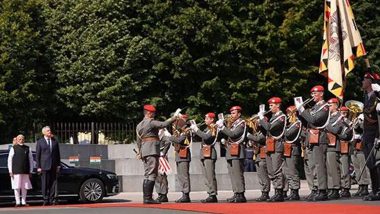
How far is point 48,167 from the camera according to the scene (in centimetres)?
2020

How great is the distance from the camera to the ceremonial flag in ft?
65.8

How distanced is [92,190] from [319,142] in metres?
7.07

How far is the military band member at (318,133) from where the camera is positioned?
Answer: 16500mm

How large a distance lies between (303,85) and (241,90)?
303 cm

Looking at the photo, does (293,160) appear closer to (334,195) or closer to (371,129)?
(334,195)

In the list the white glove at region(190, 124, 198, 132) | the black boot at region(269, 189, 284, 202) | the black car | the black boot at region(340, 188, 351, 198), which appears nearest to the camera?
the black boot at region(269, 189, 284, 202)

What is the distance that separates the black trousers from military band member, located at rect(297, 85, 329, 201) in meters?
6.58

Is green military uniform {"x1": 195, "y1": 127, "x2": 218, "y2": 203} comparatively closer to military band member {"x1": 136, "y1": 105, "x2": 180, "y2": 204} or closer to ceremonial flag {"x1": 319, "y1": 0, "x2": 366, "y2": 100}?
military band member {"x1": 136, "y1": 105, "x2": 180, "y2": 204}

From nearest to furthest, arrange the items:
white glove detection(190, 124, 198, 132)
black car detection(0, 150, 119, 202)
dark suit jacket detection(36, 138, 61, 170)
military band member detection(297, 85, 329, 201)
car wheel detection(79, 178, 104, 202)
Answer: military band member detection(297, 85, 329, 201) → white glove detection(190, 124, 198, 132) → dark suit jacket detection(36, 138, 61, 170) → black car detection(0, 150, 119, 202) → car wheel detection(79, 178, 104, 202)

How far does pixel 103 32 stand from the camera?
38531 millimetres

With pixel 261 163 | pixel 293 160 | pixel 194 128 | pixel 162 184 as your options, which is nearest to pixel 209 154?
pixel 194 128

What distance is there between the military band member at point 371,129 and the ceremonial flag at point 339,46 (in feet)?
15.2

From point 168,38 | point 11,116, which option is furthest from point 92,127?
point 168,38

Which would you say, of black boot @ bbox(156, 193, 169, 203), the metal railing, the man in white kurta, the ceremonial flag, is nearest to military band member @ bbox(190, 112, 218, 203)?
black boot @ bbox(156, 193, 169, 203)
